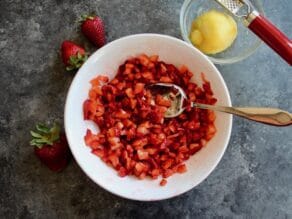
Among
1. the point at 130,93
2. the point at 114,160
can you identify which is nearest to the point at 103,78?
the point at 130,93

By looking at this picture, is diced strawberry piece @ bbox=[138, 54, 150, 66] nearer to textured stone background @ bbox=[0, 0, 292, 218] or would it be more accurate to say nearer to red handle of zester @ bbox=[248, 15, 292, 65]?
textured stone background @ bbox=[0, 0, 292, 218]

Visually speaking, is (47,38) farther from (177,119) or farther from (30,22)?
(177,119)

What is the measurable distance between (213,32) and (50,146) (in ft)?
1.32

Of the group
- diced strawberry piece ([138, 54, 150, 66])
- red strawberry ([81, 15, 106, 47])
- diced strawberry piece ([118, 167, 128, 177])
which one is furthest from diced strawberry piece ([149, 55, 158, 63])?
diced strawberry piece ([118, 167, 128, 177])

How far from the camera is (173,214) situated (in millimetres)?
1228

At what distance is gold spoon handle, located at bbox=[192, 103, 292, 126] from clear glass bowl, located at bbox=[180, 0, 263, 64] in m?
0.16

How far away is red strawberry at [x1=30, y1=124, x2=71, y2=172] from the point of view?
3.87 ft

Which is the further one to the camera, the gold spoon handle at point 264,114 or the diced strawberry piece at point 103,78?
the diced strawberry piece at point 103,78

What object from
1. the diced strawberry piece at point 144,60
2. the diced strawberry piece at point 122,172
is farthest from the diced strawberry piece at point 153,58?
the diced strawberry piece at point 122,172

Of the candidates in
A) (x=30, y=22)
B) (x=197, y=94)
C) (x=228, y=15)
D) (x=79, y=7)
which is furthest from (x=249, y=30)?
(x=30, y=22)

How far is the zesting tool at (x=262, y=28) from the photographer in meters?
1.13

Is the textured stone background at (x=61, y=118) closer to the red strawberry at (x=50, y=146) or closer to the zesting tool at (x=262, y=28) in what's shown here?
the red strawberry at (x=50, y=146)

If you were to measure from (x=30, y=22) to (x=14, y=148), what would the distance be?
10.7 inches

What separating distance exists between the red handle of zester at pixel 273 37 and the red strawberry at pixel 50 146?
1.45ft
